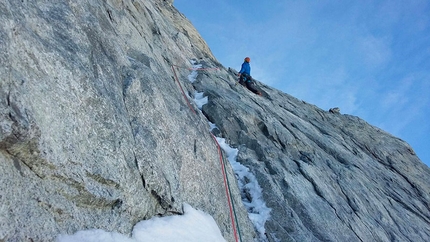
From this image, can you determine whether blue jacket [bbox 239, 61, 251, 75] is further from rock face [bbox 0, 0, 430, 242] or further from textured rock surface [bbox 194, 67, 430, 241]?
rock face [bbox 0, 0, 430, 242]

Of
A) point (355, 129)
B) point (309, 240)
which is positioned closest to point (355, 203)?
point (309, 240)

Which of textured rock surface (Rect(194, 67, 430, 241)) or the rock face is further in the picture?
textured rock surface (Rect(194, 67, 430, 241))

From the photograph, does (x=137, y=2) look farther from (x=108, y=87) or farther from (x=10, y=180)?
(x=10, y=180)

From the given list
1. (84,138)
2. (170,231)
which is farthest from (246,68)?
(84,138)

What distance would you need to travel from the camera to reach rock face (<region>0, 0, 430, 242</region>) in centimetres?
488

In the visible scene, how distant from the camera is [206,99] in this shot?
1546 centimetres

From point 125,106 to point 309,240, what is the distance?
666 centimetres

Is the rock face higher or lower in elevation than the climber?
lower

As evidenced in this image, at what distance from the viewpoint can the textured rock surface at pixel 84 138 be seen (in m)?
4.71

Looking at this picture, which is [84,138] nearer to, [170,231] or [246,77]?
[170,231]

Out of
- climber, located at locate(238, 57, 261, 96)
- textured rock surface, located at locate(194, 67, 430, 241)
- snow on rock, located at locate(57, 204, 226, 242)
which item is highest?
climber, located at locate(238, 57, 261, 96)

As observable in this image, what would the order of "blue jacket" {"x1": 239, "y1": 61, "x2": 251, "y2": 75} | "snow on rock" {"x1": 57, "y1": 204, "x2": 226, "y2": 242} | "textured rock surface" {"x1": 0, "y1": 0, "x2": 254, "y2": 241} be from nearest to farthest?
"textured rock surface" {"x1": 0, "y1": 0, "x2": 254, "y2": 241} < "snow on rock" {"x1": 57, "y1": 204, "x2": 226, "y2": 242} < "blue jacket" {"x1": 239, "y1": 61, "x2": 251, "y2": 75}

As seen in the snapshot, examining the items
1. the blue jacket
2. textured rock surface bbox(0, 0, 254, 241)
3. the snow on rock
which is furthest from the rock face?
the blue jacket

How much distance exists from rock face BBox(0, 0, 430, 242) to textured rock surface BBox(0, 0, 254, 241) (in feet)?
0.07
